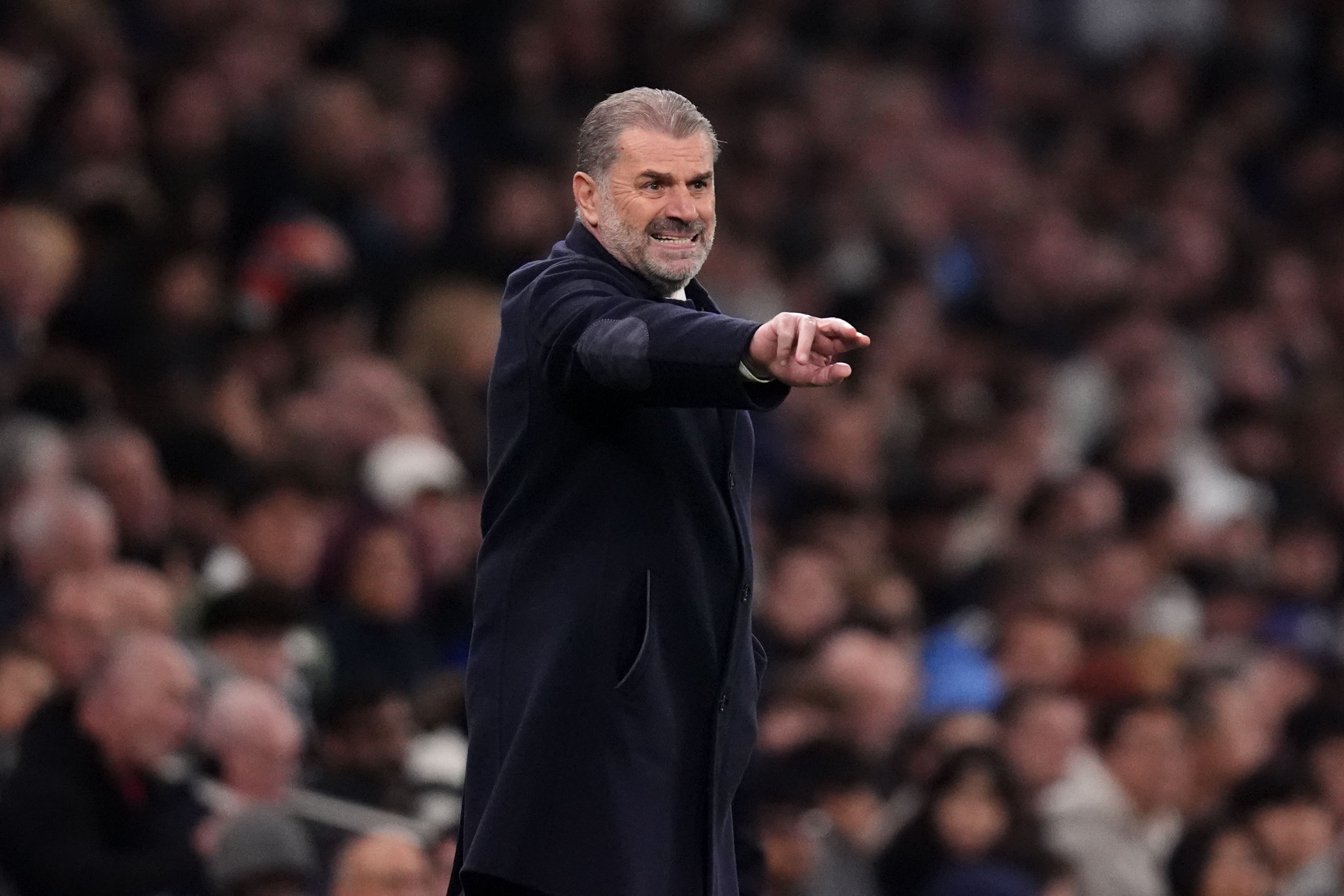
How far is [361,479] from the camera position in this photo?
731 centimetres

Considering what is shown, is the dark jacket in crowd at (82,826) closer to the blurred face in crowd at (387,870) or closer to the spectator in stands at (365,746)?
the blurred face in crowd at (387,870)

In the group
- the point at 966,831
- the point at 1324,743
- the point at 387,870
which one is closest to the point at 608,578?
the point at 387,870

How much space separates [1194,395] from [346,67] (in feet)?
13.7

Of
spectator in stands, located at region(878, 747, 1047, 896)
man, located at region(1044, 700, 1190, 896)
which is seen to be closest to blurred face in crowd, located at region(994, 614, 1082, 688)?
man, located at region(1044, 700, 1190, 896)

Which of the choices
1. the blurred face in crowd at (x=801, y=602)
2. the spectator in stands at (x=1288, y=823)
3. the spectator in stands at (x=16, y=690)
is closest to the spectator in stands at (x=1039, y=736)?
the spectator in stands at (x=1288, y=823)

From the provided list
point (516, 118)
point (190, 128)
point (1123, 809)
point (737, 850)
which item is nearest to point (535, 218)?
point (516, 118)

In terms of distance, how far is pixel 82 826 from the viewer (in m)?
5.12

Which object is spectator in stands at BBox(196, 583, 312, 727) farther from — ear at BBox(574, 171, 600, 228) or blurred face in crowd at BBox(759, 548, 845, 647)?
ear at BBox(574, 171, 600, 228)

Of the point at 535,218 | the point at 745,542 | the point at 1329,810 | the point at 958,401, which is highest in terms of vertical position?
the point at 535,218

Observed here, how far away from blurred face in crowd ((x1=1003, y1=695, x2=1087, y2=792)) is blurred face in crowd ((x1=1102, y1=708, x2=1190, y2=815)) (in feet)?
1.02

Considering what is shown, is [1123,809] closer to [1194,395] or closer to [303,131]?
[303,131]

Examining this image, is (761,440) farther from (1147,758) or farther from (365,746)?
(365,746)

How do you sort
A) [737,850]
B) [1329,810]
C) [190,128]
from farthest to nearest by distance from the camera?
[190,128], [1329,810], [737,850]

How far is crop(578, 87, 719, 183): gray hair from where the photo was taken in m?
3.15
